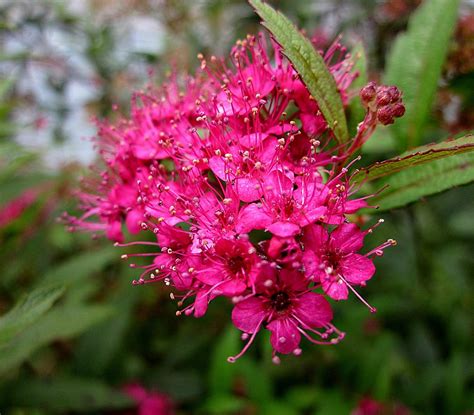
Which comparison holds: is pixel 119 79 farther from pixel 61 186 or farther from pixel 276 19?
pixel 276 19

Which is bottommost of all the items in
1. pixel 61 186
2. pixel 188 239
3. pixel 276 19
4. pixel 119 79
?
pixel 188 239

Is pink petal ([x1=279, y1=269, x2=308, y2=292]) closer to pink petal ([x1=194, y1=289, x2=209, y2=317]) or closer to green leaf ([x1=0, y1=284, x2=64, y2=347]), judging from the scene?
pink petal ([x1=194, y1=289, x2=209, y2=317])

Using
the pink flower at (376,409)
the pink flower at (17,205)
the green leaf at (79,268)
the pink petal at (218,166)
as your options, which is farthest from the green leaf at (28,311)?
the pink flower at (376,409)

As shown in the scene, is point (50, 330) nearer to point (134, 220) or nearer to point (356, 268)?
point (134, 220)

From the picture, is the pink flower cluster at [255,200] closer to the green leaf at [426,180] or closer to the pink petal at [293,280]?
the pink petal at [293,280]

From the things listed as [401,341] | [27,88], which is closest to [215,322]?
[401,341]

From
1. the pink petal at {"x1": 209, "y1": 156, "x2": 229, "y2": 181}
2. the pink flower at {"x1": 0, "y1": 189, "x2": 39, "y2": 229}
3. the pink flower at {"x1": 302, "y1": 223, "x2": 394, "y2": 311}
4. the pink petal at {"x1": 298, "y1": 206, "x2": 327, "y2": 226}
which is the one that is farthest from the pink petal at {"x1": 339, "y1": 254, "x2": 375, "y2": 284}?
the pink flower at {"x1": 0, "y1": 189, "x2": 39, "y2": 229}
